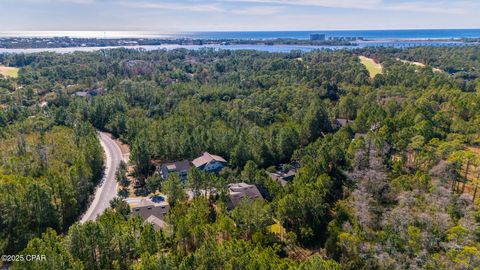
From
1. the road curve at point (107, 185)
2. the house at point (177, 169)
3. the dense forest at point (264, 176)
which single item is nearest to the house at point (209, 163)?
the house at point (177, 169)

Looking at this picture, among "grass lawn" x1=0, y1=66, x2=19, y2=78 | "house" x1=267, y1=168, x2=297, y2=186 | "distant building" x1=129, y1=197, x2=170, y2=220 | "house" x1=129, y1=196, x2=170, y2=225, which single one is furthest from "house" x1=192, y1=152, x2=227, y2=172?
"grass lawn" x1=0, y1=66, x2=19, y2=78

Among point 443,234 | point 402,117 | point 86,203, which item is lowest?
point 86,203

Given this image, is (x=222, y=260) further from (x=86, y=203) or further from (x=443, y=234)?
Result: (x=86, y=203)

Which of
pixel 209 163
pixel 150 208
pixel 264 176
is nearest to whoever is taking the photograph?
→ pixel 150 208

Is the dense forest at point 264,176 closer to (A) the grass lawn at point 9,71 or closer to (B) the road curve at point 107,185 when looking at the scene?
(B) the road curve at point 107,185

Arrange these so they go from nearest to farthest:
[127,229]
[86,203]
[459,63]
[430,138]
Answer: [127,229]
[86,203]
[430,138]
[459,63]

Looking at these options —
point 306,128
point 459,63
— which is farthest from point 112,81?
point 459,63

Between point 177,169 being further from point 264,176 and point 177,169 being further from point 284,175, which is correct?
point 284,175

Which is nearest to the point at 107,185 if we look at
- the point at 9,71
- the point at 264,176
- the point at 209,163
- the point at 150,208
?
the point at 150,208
